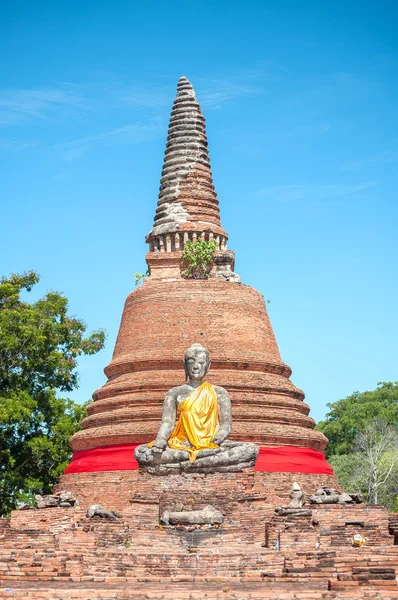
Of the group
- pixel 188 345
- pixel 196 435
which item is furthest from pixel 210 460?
pixel 188 345

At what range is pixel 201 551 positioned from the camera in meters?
17.8

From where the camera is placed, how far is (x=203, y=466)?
20.7 meters

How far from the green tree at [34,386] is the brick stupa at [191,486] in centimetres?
446

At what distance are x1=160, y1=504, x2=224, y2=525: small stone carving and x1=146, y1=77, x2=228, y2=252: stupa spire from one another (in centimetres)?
1257

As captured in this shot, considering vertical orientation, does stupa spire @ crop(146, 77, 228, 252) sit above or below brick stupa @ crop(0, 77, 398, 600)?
above

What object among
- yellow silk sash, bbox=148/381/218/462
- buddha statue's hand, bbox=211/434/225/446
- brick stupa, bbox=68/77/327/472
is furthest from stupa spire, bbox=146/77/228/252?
buddha statue's hand, bbox=211/434/225/446

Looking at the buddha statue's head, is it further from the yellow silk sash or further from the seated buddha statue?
the yellow silk sash

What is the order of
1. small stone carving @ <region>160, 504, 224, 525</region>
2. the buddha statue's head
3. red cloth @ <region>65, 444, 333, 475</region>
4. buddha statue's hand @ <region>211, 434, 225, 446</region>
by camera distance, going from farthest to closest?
red cloth @ <region>65, 444, 333, 475</region>, the buddha statue's head, buddha statue's hand @ <region>211, 434, 225, 446</region>, small stone carving @ <region>160, 504, 224, 525</region>

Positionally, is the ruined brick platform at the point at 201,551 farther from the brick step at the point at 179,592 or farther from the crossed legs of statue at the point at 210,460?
the crossed legs of statue at the point at 210,460

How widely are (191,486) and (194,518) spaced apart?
143 cm

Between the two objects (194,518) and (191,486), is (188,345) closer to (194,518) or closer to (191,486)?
(191,486)

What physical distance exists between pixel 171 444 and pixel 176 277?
9.28 metres

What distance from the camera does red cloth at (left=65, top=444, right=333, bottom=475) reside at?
81.2 ft

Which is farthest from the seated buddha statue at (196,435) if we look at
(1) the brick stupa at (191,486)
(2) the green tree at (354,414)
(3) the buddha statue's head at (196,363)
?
(2) the green tree at (354,414)
